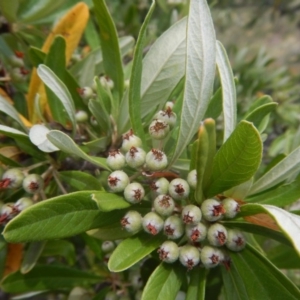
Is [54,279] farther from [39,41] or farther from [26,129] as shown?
[39,41]

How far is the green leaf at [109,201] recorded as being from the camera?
96 centimetres

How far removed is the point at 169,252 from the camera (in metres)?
1.03

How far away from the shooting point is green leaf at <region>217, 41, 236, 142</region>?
107 centimetres

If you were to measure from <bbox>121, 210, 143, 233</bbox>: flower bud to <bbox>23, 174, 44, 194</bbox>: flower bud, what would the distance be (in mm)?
253

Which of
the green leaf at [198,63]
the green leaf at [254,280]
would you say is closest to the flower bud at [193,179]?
the green leaf at [198,63]

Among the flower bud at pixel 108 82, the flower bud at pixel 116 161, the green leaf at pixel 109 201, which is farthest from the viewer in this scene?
the flower bud at pixel 108 82

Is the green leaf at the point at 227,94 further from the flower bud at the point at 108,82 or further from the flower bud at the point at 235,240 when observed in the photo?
the flower bud at the point at 108,82

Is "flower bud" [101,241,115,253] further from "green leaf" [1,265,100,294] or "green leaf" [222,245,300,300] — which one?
"green leaf" [222,245,300,300]

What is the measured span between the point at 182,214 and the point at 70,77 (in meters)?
0.59

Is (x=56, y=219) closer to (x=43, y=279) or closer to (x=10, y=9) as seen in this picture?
(x=43, y=279)

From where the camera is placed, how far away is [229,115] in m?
1.07

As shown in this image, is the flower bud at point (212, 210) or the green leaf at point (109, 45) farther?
the green leaf at point (109, 45)

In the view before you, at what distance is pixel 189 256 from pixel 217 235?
82 mm

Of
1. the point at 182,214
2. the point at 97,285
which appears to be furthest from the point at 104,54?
the point at 97,285
